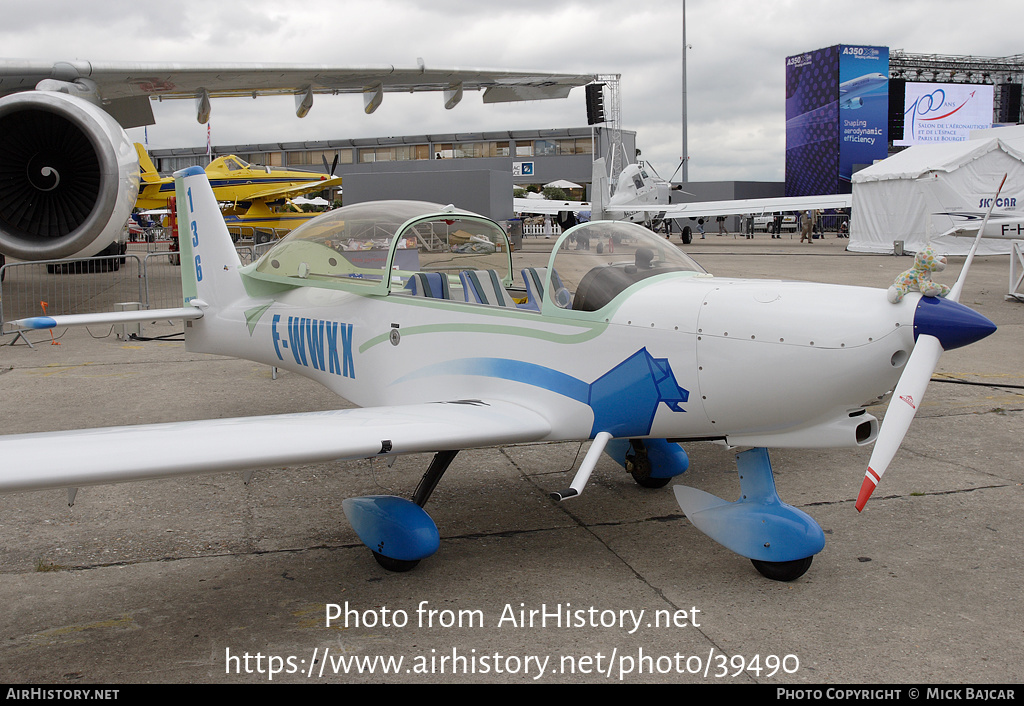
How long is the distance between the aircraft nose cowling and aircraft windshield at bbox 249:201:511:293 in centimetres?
236

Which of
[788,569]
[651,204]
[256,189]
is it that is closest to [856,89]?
[651,204]

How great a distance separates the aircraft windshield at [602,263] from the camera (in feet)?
12.7

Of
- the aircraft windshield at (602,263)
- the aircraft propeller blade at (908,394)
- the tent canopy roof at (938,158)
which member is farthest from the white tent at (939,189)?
the aircraft propeller blade at (908,394)

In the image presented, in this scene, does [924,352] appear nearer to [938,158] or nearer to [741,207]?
[938,158]

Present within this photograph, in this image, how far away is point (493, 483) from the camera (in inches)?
198

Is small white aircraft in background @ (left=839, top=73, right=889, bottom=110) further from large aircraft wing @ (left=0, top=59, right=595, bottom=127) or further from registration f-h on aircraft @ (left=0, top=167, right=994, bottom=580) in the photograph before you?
registration f-h on aircraft @ (left=0, top=167, right=994, bottom=580)

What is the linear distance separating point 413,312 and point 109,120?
27.6ft

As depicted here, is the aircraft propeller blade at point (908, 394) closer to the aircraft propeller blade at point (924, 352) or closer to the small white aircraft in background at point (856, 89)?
the aircraft propeller blade at point (924, 352)

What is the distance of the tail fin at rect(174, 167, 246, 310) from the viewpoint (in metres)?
6.10

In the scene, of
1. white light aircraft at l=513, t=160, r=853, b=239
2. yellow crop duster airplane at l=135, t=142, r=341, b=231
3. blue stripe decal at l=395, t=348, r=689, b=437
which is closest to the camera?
blue stripe decal at l=395, t=348, r=689, b=437

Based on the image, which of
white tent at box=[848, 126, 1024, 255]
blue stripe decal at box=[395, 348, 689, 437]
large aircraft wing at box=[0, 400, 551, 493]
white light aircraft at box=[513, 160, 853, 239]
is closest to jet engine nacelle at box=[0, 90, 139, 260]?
large aircraft wing at box=[0, 400, 551, 493]

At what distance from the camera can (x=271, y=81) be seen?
13023 mm
